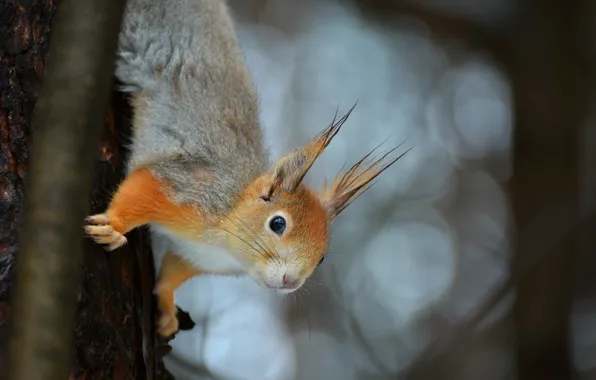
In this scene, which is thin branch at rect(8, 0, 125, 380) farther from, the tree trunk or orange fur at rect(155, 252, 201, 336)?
orange fur at rect(155, 252, 201, 336)

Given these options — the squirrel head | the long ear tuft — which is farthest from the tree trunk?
the long ear tuft

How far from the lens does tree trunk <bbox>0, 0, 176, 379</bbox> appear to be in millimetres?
1432

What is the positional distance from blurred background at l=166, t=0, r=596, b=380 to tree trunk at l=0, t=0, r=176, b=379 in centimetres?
172

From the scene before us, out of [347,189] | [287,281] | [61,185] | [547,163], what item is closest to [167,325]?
[287,281]

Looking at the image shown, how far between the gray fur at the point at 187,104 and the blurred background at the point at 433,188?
1.41m

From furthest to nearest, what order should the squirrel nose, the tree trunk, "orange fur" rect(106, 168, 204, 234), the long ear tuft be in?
1. the long ear tuft
2. the squirrel nose
3. "orange fur" rect(106, 168, 204, 234)
4. the tree trunk

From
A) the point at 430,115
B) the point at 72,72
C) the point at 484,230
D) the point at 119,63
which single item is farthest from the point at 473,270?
the point at 72,72

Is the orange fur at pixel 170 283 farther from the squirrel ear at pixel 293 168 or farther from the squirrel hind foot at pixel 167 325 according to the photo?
the squirrel ear at pixel 293 168

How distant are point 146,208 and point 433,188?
381 centimetres

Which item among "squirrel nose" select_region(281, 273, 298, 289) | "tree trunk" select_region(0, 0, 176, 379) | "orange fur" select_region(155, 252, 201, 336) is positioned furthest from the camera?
"orange fur" select_region(155, 252, 201, 336)

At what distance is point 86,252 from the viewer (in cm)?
155

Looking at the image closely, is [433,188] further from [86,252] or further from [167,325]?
[86,252]

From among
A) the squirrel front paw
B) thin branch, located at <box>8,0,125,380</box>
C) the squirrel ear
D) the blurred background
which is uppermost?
thin branch, located at <box>8,0,125,380</box>

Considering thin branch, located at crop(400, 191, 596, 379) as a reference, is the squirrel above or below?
above
